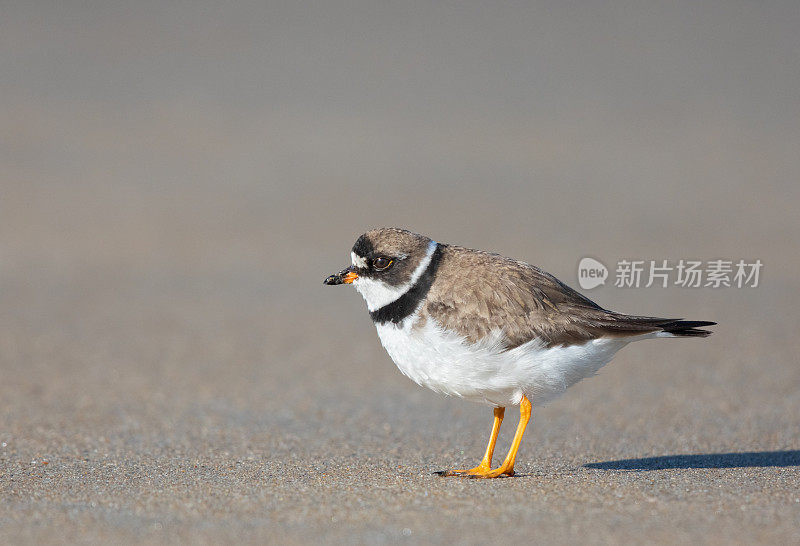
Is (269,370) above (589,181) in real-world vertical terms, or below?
below

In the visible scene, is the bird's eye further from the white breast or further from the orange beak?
the white breast

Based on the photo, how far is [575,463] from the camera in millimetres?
5695

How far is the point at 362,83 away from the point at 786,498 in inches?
685

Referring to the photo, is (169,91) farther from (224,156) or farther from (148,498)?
(148,498)

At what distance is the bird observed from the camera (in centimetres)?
491

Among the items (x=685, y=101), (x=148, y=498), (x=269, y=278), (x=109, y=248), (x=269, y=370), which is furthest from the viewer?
(x=685, y=101)

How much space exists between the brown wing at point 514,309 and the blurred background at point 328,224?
1.02 metres

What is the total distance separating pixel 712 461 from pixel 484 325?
1910mm

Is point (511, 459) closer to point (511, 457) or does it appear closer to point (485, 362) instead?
point (511, 457)

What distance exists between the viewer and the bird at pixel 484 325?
4.91 m

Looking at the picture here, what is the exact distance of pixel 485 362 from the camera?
16.0ft

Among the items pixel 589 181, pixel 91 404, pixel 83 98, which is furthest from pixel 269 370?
pixel 83 98

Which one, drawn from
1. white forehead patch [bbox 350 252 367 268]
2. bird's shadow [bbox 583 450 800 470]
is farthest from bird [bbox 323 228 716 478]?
bird's shadow [bbox 583 450 800 470]

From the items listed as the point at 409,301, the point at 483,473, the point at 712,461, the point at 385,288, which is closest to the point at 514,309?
the point at 409,301
